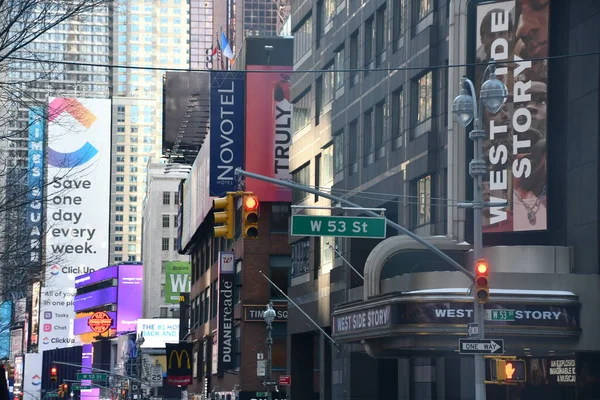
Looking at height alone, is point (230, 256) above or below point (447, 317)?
above

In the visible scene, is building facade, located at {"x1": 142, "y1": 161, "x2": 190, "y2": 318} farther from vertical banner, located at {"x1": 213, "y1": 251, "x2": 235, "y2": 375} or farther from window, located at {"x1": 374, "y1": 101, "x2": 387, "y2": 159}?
window, located at {"x1": 374, "y1": 101, "x2": 387, "y2": 159}

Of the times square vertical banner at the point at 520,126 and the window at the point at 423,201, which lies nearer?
the times square vertical banner at the point at 520,126

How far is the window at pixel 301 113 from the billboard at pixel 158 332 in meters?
85.1

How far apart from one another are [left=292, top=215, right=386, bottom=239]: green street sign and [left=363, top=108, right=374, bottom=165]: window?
22.8 metres

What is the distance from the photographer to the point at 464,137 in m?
45.8

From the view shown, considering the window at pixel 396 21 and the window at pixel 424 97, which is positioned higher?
the window at pixel 396 21

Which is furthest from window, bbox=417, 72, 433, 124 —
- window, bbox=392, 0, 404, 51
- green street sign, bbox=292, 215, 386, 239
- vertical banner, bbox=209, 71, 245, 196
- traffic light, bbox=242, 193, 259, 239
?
vertical banner, bbox=209, 71, 245, 196

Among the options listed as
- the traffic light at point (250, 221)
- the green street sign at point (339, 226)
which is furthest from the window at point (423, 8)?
the traffic light at point (250, 221)

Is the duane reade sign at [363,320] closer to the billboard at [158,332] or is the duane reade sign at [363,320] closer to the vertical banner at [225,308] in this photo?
the vertical banner at [225,308]

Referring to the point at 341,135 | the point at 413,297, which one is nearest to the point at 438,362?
the point at 413,297

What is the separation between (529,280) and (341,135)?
23118 mm

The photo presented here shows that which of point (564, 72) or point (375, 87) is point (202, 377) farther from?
point (564, 72)

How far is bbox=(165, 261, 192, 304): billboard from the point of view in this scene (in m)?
147

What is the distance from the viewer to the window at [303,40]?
7073 centimetres
